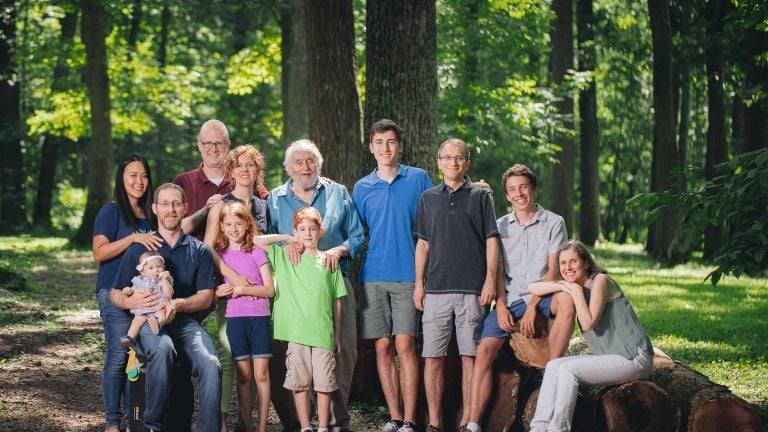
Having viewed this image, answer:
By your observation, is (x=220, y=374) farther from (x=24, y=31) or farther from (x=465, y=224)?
(x=24, y=31)

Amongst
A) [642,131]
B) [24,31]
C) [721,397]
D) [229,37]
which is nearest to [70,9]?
[24,31]

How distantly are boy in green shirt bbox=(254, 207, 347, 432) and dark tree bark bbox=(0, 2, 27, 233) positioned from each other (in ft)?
74.1

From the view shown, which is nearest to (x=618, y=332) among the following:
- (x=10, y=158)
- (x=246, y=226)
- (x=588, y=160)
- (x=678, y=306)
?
(x=246, y=226)

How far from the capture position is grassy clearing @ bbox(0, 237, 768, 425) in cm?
934

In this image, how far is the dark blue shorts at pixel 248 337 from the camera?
249 inches

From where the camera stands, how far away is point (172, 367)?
5809 millimetres

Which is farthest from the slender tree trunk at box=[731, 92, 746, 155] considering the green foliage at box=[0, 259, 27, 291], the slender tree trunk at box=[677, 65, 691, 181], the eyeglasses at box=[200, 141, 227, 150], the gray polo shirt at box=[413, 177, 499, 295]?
the eyeglasses at box=[200, 141, 227, 150]

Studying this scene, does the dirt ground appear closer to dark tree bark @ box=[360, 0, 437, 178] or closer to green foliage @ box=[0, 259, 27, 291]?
green foliage @ box=[0, 259, 27, 291]

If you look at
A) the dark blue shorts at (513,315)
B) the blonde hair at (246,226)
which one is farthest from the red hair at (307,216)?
the dark blue shorts at (513,315)

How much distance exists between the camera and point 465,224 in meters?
6.50

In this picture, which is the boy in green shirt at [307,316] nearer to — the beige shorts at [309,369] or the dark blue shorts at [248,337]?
the beige shorts at [309,369]

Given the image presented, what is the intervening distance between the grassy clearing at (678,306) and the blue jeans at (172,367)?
4291mm

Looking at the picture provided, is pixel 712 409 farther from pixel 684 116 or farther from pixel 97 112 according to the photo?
pixel 684 116

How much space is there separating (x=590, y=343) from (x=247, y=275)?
8.16ft
